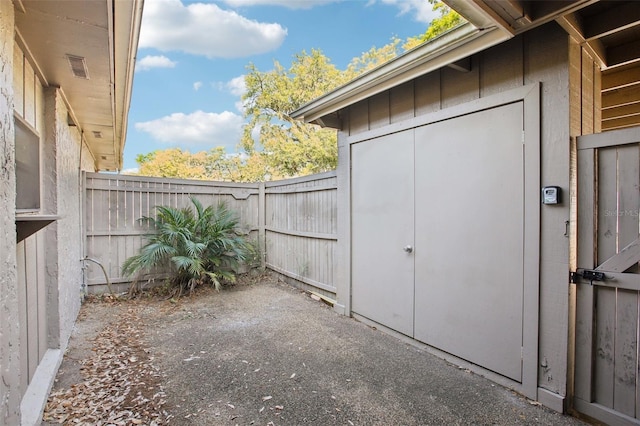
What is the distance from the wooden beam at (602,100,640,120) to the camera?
127 inches

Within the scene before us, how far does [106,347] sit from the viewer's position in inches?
117

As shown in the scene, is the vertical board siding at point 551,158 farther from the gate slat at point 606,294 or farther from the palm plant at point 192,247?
the palm plant at point 192,247

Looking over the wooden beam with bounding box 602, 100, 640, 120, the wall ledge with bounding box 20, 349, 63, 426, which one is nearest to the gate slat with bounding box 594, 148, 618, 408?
the wooden beam with bounding box 602, 100, 640, 120

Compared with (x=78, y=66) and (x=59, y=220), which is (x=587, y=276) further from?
(x=59, y=220)

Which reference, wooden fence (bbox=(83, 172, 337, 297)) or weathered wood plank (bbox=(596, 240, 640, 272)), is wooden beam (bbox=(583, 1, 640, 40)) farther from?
wooden fence (bbox=(83, 172, 337, 297))

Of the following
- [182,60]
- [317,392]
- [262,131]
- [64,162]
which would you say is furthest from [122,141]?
[182,60]

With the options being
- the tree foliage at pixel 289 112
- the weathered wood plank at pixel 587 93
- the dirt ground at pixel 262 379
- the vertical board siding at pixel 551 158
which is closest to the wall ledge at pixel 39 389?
the dirt ground at pixel 262 379

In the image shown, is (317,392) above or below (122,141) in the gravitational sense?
below

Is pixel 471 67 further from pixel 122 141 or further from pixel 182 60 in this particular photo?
pixel 182 60

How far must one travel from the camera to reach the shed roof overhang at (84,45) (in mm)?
1674

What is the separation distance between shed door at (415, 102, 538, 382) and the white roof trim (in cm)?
50

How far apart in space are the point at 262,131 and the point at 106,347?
37.5ft

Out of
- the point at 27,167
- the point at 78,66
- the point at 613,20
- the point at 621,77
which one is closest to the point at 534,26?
the point at 613,20

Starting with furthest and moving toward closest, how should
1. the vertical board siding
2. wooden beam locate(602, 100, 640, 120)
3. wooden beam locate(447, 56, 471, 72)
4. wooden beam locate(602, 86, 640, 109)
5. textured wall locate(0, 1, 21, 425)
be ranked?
1. wooden beam locate(602, 100, 640, 120)
2. wooden beam locate(602, 86, 640, 109)
3. wooden beam locate(447, 56, 471, 72)
4. the vertical board siding
5. textured wall locate(0, 1, 21, 425)
